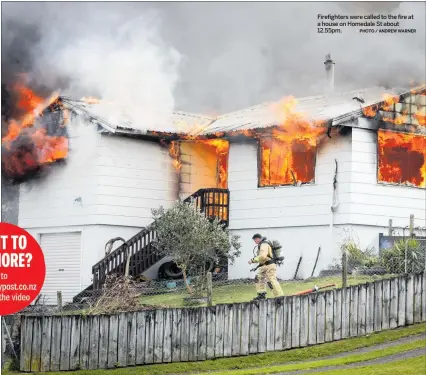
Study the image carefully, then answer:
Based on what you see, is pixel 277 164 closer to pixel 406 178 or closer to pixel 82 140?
pixel 406 178

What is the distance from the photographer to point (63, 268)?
31609mm

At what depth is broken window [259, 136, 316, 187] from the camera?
29.4 meters

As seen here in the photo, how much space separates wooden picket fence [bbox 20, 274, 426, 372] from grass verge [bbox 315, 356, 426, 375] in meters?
2.58

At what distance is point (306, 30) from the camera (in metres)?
29.3

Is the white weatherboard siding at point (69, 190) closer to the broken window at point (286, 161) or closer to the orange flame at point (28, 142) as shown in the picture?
the orange flame at point (28, 142)

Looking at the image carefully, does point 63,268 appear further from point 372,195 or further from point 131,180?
point 372,195

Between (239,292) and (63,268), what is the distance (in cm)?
734

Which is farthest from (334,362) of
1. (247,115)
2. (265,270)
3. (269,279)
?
(247,115)

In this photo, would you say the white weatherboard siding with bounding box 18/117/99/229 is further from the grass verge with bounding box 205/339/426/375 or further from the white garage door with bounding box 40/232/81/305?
the grass verge with bounding box 205/339/426/375

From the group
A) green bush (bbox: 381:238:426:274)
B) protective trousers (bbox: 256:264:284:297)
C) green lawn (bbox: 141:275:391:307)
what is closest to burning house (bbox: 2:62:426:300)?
green lawn (bbox: 141:275:391:307)

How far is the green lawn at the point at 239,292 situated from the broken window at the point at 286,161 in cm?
348

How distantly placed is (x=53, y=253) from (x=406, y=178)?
11981 millimetres

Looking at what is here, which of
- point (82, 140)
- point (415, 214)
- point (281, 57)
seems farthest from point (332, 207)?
point (82, 140)

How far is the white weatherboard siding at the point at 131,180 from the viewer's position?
3095 cm
